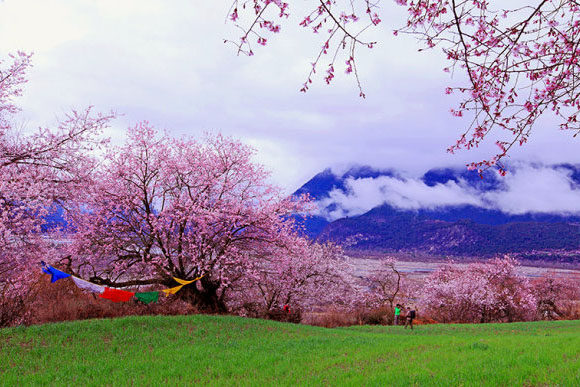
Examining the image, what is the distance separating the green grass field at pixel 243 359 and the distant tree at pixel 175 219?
4.91 meters

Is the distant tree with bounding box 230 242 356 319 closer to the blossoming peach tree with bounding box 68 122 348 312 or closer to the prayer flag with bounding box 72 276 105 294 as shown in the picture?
the blossoming peach tree with bounding box 68 122 348 312

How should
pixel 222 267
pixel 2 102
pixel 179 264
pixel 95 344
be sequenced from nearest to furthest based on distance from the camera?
pixel 95 344 → pixel 2 102 → pixel 222 267 → pixel 179 264

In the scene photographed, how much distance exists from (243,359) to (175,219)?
32.9 ft

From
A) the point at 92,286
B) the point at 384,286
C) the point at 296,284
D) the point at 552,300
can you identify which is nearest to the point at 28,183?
the point at 92,286

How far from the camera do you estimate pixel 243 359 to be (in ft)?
34.1

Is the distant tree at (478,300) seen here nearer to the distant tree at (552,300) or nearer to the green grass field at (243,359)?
the distant tree at (552,300)

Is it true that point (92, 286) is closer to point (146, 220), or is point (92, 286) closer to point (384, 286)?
point (146, 220)

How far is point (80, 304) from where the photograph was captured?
19.8 metres

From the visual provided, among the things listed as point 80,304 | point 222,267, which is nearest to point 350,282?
point 222,267

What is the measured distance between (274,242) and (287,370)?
11518 millimetres

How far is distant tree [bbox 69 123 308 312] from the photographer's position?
61.6 ft

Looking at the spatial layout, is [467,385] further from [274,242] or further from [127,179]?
[127,179]

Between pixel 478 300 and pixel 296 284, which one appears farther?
pixel 478 300

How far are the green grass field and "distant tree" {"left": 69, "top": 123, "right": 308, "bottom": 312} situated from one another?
16.1 ft
